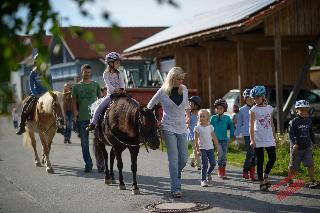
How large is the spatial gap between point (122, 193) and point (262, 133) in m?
2.55

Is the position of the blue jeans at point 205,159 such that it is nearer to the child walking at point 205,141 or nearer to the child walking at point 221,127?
the child walking at point 205,141

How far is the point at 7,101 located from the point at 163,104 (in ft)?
19.4

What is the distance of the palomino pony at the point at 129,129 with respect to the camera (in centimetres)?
915

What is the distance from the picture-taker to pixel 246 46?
967 inches

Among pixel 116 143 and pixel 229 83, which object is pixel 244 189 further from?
pixel 229 83

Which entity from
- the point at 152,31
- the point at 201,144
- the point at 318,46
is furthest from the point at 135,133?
the point at 152,31

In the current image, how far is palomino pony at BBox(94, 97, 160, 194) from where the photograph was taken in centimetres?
915

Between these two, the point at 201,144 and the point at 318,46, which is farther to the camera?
the point at 318,46

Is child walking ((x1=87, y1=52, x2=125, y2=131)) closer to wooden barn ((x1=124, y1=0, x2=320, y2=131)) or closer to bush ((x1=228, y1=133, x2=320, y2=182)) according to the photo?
bush ((x1=228, y1=133, x2=320, y2=182))

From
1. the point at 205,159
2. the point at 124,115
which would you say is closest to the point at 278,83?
the point at 205,159

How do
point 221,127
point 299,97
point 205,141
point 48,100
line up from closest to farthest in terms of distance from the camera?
point 205,141 → point 221,127 → point 48,100 → point 299,97

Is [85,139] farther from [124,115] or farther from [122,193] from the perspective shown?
[122,193]

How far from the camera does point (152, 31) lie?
2253 inches

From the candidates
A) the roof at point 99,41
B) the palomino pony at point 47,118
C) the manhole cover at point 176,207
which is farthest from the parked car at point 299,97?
the roof at point 99,41
